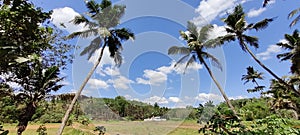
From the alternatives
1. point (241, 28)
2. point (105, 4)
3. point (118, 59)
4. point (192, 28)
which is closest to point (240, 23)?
point (241, 28)

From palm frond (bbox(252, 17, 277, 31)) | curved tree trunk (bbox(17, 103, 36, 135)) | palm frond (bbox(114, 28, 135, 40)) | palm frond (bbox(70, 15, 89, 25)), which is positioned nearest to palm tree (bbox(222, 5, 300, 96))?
palm frond (bbox(252, 17, 277, 31))

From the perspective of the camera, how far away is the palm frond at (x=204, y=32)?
49.9 ft

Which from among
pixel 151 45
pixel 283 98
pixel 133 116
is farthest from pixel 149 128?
pixel 283 98

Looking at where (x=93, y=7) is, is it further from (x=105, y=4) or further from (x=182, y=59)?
(x=182, y=59)

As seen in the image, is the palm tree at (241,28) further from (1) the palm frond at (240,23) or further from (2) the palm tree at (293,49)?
(2) the palm tree at (293,49)

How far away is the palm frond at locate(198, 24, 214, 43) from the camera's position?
15220mm

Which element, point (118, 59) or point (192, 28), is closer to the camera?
point (118, 59)

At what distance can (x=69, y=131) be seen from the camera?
19.8 metres

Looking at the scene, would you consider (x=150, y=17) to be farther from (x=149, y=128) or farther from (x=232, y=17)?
(x=149, y=128)

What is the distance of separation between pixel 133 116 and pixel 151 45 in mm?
19610

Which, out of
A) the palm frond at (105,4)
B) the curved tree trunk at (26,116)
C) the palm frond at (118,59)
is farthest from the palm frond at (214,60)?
the curved tree trunk at (26,116)

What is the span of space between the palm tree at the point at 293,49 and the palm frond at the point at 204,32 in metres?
7.44

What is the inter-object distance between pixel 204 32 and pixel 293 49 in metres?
8.33

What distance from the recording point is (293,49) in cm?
1806
